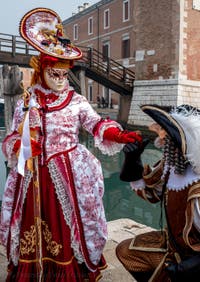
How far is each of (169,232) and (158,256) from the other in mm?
200

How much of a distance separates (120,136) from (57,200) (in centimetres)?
61

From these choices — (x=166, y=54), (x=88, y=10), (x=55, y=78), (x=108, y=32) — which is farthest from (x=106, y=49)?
(x=55, y=78)

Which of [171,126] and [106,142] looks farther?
[106,142]

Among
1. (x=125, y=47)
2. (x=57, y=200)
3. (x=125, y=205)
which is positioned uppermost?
(x=125, y=47)

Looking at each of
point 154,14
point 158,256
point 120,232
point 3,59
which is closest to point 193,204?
point 158,256

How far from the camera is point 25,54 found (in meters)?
14.1

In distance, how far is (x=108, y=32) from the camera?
26781 millimetres

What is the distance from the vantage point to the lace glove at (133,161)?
6.65 feet

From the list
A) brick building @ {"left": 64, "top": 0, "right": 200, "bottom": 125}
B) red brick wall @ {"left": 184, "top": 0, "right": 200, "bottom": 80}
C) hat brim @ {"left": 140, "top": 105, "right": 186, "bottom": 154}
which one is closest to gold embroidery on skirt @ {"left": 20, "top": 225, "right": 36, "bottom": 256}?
hat brim @ {"left": 140, "top": 105, "right": 186, "bottom": 154}

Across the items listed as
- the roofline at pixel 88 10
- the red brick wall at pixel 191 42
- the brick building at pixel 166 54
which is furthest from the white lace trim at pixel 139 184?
the roofline at pixel 88 10

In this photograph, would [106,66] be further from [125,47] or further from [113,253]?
[113,253]

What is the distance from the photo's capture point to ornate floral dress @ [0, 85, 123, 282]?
2352 millimetres

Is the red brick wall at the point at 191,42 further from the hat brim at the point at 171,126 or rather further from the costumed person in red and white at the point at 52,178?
the hat brim at the point at 171,126

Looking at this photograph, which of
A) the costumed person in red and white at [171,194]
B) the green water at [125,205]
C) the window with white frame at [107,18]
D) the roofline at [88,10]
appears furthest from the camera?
the roofline at [88,10]
